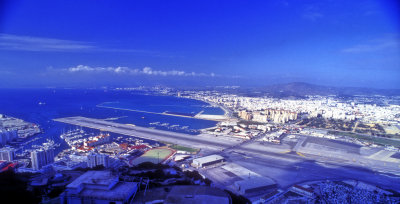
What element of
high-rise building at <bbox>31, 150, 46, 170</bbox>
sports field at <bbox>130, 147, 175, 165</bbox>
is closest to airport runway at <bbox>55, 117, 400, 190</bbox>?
sports field at <bbox>130, 147, 175, 165</bbox>

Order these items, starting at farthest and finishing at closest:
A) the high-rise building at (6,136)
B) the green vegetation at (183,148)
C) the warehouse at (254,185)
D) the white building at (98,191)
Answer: the high-rise building at (6,136), the green vegetation at (183,148), the warehouse at (254,185), the white building at (98,191)

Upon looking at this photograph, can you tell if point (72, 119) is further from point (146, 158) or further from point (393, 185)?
point (393, 185)

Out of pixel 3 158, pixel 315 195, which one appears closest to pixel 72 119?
pixel 3 158

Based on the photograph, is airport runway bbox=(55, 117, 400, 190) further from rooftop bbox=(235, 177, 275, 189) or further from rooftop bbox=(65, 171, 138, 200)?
rooftop bbox=(65, 171, 138, 200)

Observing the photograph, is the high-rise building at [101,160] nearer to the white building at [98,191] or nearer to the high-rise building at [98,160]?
the high-rise building at [98,160]

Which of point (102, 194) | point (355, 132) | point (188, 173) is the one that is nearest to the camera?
point (102, 194)

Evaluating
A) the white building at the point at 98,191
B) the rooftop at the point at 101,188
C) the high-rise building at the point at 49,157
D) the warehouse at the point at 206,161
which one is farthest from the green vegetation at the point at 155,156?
the white building at the point at 98,191
